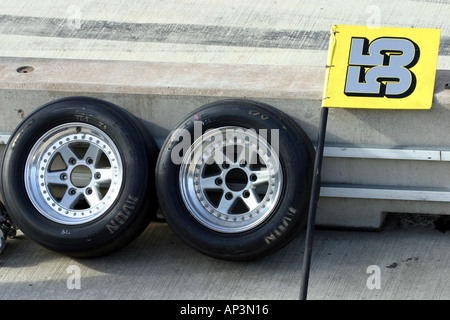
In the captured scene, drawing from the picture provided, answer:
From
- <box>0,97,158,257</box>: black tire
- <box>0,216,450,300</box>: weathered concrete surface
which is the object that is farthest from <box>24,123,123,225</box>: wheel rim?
<box>0,216,450,300</box>: weathered concrete surface

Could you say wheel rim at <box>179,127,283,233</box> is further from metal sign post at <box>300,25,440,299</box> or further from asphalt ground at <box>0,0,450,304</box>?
metal sign post at <box>300,25,440,299</box>

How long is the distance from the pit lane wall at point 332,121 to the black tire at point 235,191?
298 millimetres

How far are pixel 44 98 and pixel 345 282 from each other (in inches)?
109

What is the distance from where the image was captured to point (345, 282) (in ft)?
18.3

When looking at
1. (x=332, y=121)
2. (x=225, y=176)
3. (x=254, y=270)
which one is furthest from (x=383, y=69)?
(x=254, y=270)

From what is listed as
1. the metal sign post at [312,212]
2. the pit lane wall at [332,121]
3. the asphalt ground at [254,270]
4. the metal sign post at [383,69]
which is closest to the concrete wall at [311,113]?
the pit lane wall at [332,121]

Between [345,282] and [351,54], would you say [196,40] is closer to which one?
[351,54]

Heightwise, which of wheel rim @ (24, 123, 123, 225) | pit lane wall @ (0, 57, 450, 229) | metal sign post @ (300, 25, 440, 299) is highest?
metal sign post @ (300, 25, 440, 299)

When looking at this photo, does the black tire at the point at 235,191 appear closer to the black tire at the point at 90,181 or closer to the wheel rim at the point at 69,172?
the black tire at the point at 90,181

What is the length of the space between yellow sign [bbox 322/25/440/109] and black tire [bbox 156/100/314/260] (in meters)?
0.46

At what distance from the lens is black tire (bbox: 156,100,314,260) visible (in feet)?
18.6

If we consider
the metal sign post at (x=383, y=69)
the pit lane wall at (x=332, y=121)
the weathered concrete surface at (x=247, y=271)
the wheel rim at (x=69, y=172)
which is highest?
the metal sign post at (x=383, y=69)

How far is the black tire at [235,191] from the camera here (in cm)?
566

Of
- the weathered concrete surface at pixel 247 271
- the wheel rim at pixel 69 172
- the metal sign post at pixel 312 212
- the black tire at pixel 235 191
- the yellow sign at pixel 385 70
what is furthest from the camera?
the wheel rim at pixel 69 172
